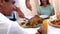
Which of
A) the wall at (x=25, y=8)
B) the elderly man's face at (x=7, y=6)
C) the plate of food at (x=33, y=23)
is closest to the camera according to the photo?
the elderly man's face at (x=7, y=6)

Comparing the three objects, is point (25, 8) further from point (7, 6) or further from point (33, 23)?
point (7, 6)

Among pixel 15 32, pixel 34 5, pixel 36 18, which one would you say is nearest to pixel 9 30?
pixel 15 32

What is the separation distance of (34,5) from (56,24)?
5.60 ft

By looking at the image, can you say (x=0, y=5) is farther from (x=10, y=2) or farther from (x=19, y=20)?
(x=19, y=20)

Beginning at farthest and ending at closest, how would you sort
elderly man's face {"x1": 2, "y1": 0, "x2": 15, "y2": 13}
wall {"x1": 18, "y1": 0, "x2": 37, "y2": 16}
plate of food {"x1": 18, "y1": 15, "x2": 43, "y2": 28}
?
wall {"x1": 18, "y1": 0, "x2": 37, "y2": 16} < plate of food {"x1": 18, "y1": 15, "x2": 43, "y2": 28} < elderly man's face {"x1": 2, "y1": 0, "x2": 15, "y2": 13}

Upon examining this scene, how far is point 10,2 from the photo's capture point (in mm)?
1141

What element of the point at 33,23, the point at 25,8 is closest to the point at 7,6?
the point at 33,23

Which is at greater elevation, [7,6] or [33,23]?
[7,6]

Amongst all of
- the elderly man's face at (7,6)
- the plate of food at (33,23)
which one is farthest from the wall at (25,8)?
the elderly man's face at (7,6)

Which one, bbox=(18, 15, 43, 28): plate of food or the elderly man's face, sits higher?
the elderly man's face

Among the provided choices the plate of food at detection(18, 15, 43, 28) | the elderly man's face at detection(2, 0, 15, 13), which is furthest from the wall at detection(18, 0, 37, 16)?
the elderly man's face at detection(2, 0, 15, 13)

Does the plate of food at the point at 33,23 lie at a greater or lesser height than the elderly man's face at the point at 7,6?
lesser

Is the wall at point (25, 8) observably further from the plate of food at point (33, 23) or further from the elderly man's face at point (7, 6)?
the elderly man's face at point (7, 6)

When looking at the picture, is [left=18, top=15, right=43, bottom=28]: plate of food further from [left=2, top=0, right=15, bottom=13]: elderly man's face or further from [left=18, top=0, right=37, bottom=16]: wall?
[left=18, top=0, right=37, bottom=16]: wall
